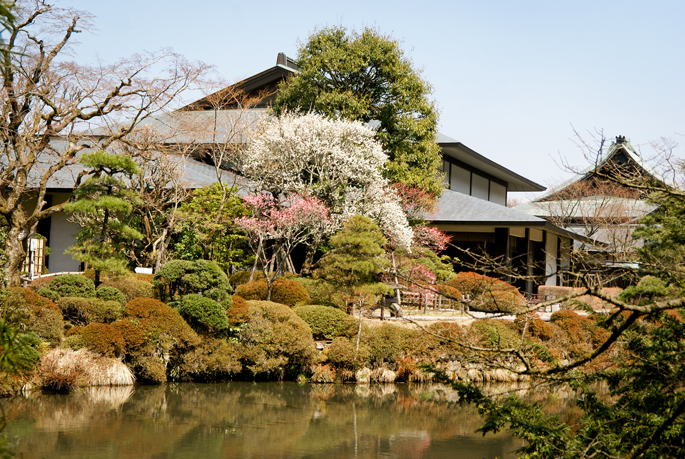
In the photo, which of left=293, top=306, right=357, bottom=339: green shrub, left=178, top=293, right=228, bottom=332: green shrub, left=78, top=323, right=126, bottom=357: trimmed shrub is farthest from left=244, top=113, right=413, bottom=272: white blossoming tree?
left=78, top=323, right=126, bottom=357: trimmed shrub

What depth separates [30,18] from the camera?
12.3 m

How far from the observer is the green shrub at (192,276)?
1316cm

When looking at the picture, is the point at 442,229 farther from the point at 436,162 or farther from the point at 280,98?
the point at 280,98

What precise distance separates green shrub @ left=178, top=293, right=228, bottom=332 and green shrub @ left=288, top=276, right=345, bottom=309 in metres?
3.05

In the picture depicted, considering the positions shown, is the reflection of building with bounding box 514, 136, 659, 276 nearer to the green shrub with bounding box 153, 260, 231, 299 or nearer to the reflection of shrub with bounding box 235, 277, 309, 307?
the reflection of shrub with bounding box 235, 277, 309, 307

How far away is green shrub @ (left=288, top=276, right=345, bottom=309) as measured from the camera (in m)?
15.1

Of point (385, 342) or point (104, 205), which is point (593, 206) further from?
point (104, 205)

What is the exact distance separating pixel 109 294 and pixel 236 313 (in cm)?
266

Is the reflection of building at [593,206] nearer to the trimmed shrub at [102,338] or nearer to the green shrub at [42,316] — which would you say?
the trimmed shrub at [102,338]

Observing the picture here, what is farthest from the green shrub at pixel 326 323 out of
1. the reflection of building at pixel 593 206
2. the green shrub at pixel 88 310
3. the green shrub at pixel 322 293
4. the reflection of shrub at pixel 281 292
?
the reflection of building at pixel 593 206

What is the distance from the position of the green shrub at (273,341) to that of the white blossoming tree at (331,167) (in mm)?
4389

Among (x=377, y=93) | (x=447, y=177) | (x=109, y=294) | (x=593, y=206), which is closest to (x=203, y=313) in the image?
(x=109, y=294)

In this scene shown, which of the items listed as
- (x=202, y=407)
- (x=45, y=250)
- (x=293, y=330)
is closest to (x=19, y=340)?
(x=202, y=407)

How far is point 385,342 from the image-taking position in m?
14.0
